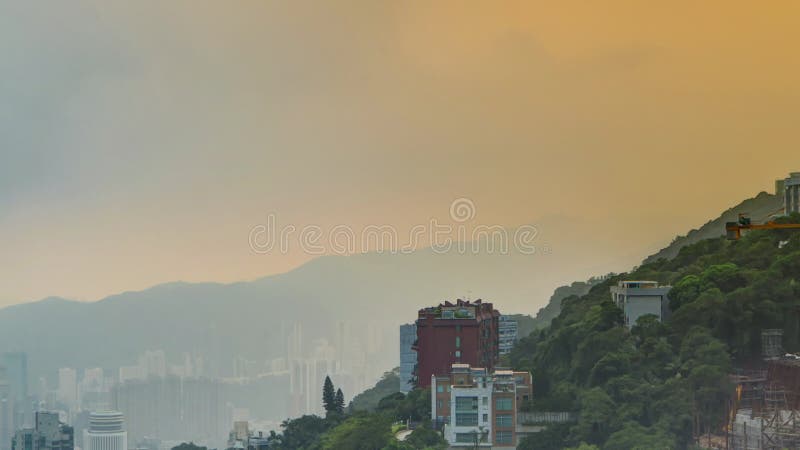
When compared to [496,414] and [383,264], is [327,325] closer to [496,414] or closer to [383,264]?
[383,264]

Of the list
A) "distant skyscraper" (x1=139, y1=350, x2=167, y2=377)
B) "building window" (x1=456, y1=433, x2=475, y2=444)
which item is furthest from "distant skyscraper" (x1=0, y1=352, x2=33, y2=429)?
"building window" (x1=456, y1=433, x2=475, y2=444)

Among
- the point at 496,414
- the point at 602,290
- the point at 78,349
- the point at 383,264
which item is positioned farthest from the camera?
the point at 78,349

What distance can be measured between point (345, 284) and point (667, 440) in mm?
19956

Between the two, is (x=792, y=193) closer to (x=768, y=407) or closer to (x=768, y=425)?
(x=768, y=407)

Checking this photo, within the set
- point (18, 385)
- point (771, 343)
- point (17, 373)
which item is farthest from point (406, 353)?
point (18, 385)

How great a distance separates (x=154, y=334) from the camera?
1746 inches

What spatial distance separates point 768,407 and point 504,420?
2716mm

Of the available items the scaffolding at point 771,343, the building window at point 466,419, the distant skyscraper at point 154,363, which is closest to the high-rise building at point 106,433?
the distant skyscraper at point 154,363

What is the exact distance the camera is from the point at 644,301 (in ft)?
59.6

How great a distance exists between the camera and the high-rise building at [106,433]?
45906 mm

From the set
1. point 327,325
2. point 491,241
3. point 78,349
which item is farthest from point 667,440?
point 78,349

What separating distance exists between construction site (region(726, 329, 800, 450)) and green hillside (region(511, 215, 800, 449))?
0.19 m

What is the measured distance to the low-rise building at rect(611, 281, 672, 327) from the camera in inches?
712

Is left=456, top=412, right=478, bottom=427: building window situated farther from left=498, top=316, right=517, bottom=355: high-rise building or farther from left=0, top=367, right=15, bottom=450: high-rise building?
left=0, top=367, right=15, bottom=450: high-rise building
